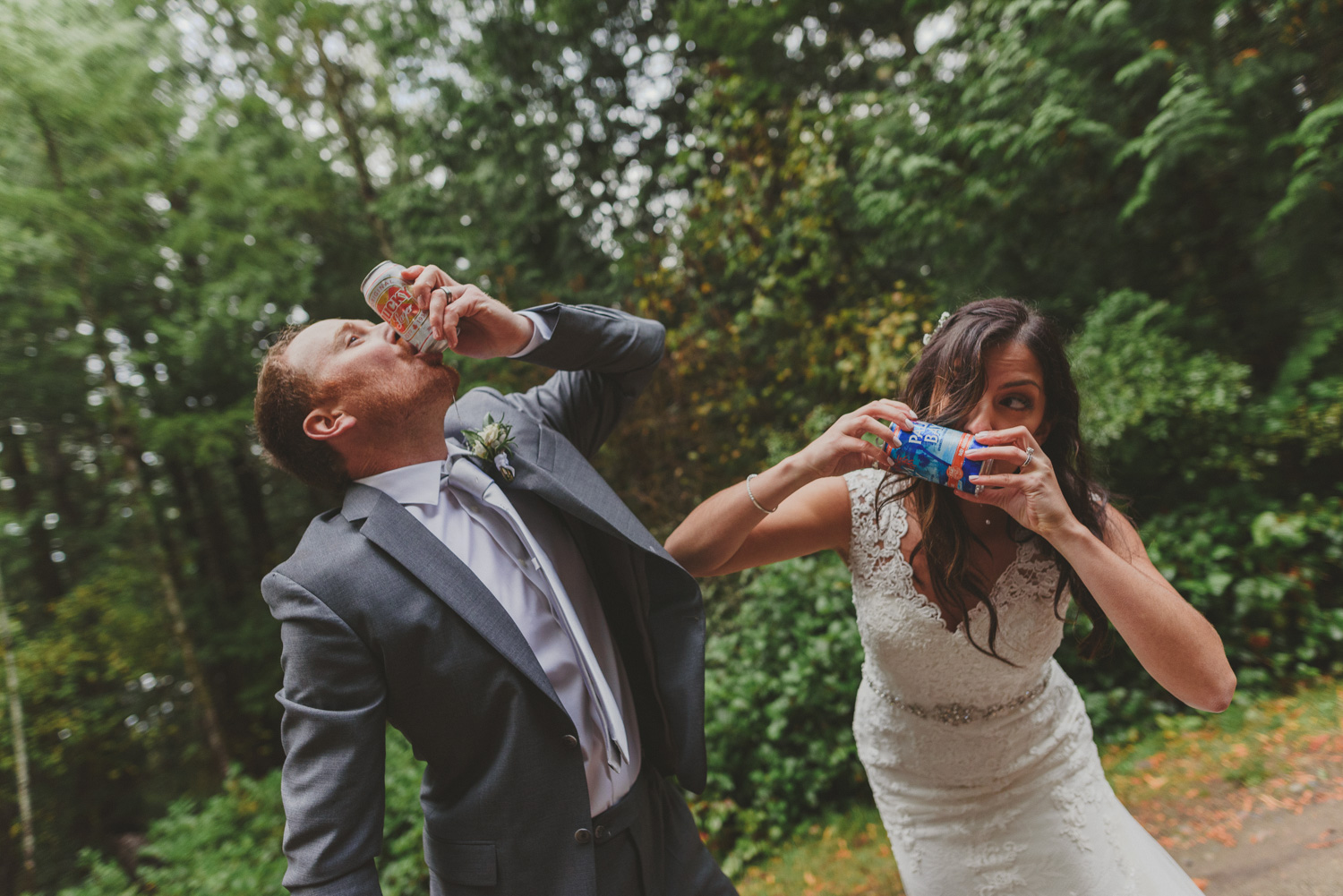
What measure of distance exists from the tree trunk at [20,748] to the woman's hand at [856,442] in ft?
31.4

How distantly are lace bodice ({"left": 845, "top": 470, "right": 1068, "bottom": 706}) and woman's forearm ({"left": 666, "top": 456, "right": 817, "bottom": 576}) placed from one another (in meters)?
0.46

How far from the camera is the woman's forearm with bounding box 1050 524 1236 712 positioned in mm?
1628

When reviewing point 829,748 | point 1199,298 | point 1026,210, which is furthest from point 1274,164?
point 829,748

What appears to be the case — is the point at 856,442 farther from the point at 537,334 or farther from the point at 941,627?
the point at 537,334

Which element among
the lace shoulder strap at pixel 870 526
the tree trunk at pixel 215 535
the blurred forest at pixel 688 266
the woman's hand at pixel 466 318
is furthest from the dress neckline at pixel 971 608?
the tree trunk at pixel 215 535

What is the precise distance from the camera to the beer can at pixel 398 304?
67.0 inches

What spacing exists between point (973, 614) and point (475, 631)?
1463 mm

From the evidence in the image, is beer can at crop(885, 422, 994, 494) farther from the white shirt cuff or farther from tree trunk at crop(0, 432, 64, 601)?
tree trunk at crop(0, 432, 64, 601)

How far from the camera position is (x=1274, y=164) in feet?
17.2

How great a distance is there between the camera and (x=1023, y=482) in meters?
1.57

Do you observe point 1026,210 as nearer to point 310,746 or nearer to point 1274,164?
point 1274,164

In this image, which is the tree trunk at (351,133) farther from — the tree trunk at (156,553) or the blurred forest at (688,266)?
the tree trunk at (156,553)

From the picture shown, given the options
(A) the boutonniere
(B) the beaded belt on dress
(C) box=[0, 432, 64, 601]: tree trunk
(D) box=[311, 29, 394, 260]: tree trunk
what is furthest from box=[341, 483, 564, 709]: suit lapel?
(C) box=[0, 432, 64, 601]: tree trunk

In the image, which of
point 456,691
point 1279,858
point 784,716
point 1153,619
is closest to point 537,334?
point 456,691
